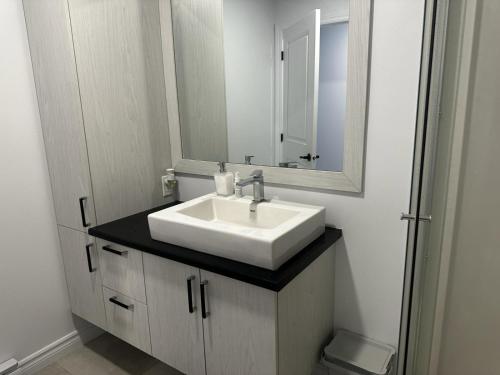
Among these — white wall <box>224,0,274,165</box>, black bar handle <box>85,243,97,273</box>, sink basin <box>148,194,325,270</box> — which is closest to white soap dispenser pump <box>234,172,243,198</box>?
sink basin <box>148,194,325,270</box>

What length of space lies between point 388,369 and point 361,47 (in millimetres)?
1243

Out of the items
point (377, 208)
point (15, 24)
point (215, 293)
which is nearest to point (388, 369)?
point (377, 208)

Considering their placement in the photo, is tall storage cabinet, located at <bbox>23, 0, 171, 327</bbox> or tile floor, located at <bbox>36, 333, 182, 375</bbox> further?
tile floor, located at <bbox>36, 333, 182, 375</bbox>

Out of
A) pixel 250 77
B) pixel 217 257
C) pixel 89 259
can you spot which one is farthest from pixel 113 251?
pixel 250 77

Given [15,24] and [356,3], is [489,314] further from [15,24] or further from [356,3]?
[15,24]

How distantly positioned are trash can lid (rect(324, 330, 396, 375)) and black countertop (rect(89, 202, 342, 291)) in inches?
18.5

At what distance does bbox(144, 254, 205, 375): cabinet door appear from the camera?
1.29 metres

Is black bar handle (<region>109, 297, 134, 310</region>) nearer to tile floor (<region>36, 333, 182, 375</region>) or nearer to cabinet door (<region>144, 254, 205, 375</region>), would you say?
cabinet door (<region>144, 254, 205, 375</region>)

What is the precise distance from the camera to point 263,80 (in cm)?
156

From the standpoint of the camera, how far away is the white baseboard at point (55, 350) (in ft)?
5.73

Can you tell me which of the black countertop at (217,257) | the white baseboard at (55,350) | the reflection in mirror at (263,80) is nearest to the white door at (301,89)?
the reflection in mirror at (263,80)

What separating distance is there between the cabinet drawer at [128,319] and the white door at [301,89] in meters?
0.95

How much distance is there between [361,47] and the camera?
125cm

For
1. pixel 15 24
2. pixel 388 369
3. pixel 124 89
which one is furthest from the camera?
pixel 124 89
